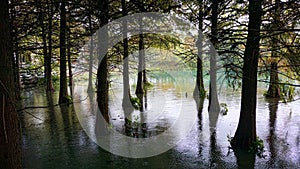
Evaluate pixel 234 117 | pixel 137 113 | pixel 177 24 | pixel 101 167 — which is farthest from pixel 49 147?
pixel 177 24

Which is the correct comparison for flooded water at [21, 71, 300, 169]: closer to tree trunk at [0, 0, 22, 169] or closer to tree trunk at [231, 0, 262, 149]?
tree trunk at [231, 0, 262, 149]

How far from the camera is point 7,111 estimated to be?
2.63m

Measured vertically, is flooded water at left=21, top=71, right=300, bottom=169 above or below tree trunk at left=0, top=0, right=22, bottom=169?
below

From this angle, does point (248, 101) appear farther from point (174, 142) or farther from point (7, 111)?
point (7, 111)

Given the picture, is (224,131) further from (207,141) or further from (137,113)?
(137,113)

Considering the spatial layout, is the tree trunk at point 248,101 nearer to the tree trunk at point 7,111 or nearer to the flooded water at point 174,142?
the flooded water at point 174,142

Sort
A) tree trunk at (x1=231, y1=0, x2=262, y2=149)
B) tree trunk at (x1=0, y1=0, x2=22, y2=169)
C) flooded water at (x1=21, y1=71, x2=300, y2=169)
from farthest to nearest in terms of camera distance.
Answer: tree trunk at (x1=231, y1=0, x2=262, y2=149), flooded water at (x1=21, y1=71, x2=300, y2=169), tree trunk at (x1=0, y1=0, x2=22, y2=169)

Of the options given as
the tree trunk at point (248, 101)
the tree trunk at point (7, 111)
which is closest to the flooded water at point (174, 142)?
the tree trunk at point (248, 101)

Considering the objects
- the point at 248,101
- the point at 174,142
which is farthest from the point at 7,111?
the point at 248,101

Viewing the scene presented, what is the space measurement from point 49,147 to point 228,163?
430 centimetres

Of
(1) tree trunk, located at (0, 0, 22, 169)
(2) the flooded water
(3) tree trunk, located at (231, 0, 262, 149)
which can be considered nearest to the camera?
(1) tree trunk, located at (0, 0, 22, 169)

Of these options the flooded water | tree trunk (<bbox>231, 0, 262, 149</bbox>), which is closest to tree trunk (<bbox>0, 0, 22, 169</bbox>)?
the flooded water

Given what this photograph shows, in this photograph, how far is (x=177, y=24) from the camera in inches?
447

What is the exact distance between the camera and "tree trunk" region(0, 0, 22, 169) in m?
2.61
